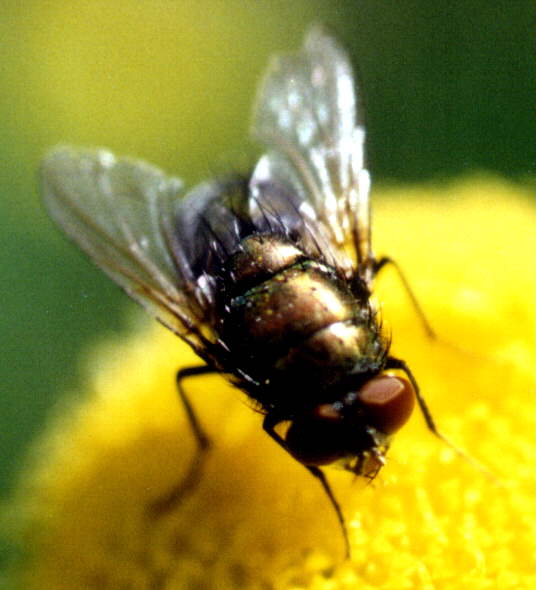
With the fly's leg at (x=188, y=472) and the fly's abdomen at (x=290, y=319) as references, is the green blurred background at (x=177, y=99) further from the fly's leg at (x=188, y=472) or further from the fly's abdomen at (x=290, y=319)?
the fly's abdomen at (x=290, y=319)

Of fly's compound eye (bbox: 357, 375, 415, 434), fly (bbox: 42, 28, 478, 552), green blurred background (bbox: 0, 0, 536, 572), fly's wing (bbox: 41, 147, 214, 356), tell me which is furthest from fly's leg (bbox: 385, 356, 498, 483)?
green blurred background (bbox: 0, 0, 536, 572)

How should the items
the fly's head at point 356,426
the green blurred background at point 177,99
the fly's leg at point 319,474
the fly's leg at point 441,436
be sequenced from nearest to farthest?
1. the fly's head at point 356,426
2. the fly's leg at point 319,474
3. the fly's leg at point 441,436
4. the green blurred background at point 177,99

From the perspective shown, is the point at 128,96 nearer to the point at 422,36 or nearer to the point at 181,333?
the point at 422,36

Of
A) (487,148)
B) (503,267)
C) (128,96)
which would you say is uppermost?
(128,96)

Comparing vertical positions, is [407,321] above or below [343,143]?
below

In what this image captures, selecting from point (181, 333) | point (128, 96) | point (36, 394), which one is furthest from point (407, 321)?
point (128, 96)

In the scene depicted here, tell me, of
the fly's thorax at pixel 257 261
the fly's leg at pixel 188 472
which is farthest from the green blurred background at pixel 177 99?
the fly's thorax at pixel 257 261
